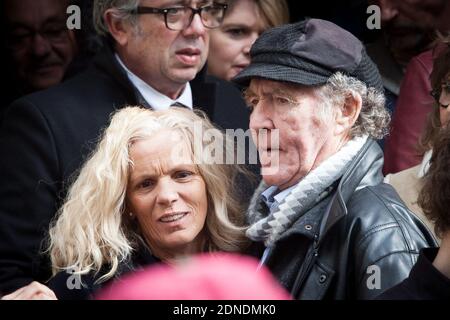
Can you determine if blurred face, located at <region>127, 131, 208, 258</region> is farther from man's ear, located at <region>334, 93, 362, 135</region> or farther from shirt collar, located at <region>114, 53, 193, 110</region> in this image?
man's ear, located at <region>334, 93, 362, 135</region>

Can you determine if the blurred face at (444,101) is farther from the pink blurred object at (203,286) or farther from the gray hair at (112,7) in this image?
the pink blurred object at (203,286)

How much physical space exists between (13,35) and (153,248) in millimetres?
1123

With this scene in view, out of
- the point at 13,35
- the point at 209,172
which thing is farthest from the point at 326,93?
the point at 13,35

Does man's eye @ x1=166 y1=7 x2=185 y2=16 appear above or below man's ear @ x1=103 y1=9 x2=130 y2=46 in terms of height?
above

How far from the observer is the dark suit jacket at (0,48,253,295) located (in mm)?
3016

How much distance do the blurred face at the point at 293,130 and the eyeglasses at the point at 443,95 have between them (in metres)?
0.46

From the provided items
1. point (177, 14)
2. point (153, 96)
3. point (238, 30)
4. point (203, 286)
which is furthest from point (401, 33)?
point (203, 286)

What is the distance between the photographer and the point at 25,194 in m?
3.04

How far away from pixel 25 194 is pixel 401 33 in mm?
1557

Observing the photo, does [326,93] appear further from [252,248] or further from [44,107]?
[44,107]

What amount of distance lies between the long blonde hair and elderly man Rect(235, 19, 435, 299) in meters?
0.09

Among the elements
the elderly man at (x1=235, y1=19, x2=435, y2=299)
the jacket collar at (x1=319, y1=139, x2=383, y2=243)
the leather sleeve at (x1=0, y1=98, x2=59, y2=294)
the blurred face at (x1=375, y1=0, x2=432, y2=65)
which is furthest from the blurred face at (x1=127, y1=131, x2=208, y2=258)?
the blurred face at (x1=375, y1=0, x2=432, y2=65)

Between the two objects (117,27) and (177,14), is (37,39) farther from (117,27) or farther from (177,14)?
(177,14)
